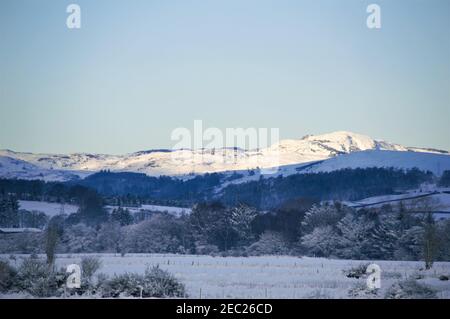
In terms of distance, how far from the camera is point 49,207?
16962cm

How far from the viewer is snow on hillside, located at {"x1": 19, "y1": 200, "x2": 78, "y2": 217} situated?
6333 inches

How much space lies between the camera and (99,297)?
131 feet

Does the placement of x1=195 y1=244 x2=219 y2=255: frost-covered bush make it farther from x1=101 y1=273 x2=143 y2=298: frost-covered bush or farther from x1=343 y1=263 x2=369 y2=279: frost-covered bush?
x1=101 y1=273 x2=143 y2=298: frost-covered bush

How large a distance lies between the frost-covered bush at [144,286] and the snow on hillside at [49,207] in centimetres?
11718

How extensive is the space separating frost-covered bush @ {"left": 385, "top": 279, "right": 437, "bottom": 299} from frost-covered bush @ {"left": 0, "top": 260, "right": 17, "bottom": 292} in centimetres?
2191

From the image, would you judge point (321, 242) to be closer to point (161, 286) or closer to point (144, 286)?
point (161, 286)

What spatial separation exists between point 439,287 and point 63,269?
23888mm

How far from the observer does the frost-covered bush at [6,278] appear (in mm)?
42281

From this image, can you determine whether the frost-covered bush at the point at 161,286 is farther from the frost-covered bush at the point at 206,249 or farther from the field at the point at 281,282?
the frost-covered bush at the point at 206,249

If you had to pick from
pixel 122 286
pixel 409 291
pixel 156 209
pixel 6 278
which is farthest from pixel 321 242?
pixel 156 209

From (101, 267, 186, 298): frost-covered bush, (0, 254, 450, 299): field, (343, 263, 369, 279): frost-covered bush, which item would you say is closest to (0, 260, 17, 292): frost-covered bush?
(101, 267, 186, 298): frost-covered bush

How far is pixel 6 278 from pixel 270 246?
62.6 metres

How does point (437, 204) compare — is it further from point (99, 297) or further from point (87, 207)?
point (99, 297)
